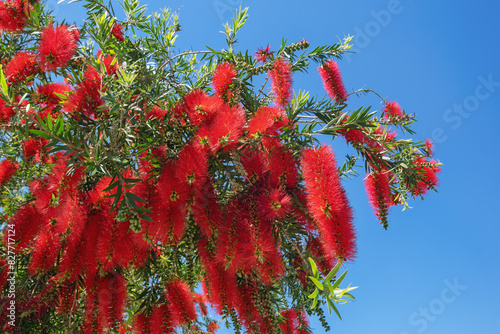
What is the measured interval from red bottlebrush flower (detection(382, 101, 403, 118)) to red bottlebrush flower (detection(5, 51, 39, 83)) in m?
2.49

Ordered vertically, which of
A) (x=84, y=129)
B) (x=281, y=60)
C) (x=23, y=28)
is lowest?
(x=84, y=129)

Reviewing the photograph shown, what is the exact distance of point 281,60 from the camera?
2293 millimetres

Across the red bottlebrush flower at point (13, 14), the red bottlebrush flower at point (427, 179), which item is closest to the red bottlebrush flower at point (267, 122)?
the red bottlebrush flower at point (427, 179)

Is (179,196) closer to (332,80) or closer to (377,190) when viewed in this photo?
(377,190)

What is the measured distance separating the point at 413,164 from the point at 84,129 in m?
1.94

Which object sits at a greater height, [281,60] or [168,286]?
[281,60]

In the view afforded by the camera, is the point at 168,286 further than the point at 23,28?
No

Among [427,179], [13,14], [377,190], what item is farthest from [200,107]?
[13,14]

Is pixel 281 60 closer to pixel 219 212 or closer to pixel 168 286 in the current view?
pixel 219 212

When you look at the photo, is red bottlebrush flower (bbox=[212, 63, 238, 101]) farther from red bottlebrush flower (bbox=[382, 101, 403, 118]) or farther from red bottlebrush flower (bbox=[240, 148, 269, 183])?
red bottlebrush flower (bbox=[382, 101, 403, 118])

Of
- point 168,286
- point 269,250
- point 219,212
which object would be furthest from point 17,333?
point 269,250

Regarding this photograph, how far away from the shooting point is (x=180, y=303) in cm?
181

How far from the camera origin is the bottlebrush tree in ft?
5.02

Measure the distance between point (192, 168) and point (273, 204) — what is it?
1.27 feet
